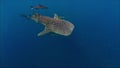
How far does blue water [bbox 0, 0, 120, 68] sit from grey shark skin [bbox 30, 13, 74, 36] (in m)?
0.03

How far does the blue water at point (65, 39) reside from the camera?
3662mm

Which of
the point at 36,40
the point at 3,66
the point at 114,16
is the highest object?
the point at 114,16

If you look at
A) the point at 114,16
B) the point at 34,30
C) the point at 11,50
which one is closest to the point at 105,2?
the point at 114,16

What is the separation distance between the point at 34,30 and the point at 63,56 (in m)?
0.33

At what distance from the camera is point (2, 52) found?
3691 millimetres

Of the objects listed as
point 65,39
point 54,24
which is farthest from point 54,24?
point 65,39

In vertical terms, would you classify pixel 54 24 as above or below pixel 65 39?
above

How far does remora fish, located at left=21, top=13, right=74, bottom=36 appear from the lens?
3660 millimetres

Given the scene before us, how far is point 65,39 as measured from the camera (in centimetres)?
368

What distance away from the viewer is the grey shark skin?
12.0 ft

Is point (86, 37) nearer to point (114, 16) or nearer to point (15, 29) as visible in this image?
point (114, 16)

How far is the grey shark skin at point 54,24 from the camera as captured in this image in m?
3.66

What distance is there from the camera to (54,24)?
3676 millimetres

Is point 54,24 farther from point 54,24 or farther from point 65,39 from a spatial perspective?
point 65,39
